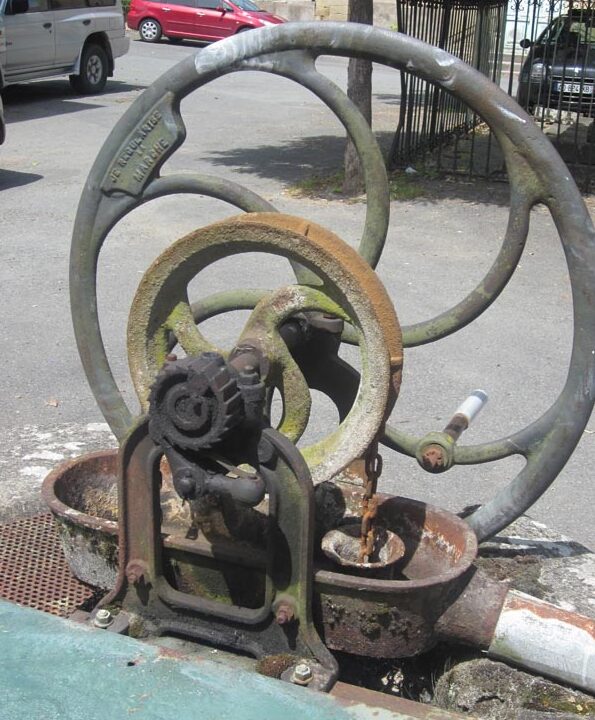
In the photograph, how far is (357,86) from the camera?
8.95 meters

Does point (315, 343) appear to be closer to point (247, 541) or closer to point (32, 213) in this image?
point (247, 541)

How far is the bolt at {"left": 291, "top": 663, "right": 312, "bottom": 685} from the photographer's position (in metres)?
2.11

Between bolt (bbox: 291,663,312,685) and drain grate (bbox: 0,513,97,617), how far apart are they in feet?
2.29

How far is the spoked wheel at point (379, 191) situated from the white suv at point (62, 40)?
1155 centimetres

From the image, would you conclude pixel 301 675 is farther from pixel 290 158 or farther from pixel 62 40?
pixel 62 40

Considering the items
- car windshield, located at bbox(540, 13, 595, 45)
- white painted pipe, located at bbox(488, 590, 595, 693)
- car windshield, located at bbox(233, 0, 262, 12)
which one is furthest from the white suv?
white painted pipe, located at bbox(488, 590, 595, 693)

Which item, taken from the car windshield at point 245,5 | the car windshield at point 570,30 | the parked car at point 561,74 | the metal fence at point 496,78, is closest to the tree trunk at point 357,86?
the metal fence at point 496,78

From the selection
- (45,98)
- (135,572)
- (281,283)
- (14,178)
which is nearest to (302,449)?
(135,572)

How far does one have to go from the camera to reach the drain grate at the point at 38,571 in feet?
8.57

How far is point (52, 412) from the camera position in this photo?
464 centimetres

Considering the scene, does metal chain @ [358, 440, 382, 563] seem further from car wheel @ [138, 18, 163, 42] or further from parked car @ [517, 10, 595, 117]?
car wheel @ [138, 18, 163, 42]

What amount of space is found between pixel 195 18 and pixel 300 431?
2163cm

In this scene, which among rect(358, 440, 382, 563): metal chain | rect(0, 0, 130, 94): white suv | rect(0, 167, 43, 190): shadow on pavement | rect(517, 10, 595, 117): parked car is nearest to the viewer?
rect(358, 440, 382, 563): metal chain

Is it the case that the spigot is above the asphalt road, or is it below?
above
